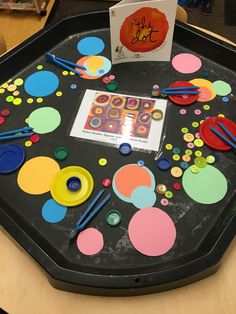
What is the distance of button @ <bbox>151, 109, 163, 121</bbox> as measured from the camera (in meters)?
0.80

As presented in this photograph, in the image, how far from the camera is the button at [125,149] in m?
0.74

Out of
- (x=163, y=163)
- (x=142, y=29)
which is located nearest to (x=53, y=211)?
(x=163, y=163)

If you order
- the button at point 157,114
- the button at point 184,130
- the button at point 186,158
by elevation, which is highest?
the button at point 157,114

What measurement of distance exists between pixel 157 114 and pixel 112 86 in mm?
151

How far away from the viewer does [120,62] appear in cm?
91

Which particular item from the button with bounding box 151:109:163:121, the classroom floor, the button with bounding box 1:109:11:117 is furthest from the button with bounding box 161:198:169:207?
the classroom floor

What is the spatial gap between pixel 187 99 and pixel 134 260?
43 centimetres

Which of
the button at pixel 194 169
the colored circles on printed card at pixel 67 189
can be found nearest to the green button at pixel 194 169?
the button at pixel 194 169

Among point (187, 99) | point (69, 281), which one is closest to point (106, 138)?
point (187, 99)

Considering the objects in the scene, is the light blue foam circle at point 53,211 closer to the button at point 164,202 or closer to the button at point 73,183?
the button at point 73,183

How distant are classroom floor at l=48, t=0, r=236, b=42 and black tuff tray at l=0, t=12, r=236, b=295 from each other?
90 centimetres

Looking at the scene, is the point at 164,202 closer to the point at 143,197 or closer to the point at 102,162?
the point at 143,197

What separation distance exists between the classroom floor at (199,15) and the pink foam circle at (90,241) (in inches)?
53.0

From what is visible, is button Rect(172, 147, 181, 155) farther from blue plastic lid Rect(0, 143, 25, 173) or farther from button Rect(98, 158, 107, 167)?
blue plastic lid Rect(0, 143, 25, 173)
